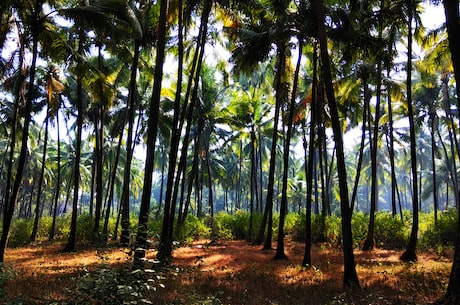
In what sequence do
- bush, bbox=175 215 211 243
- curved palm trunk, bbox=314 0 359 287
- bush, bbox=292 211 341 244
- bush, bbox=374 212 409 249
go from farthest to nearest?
bush, bbox=175 215 211 243 → bush, bbox=292 211 341 244 → bush, bbox=374 212 409 249 → curved palm trunk, bbox=314 0 359 287

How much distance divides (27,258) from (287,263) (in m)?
9.83

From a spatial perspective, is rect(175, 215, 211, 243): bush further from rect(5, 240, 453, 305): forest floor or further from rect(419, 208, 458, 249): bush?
rect(419, 208, 458, 249): bush

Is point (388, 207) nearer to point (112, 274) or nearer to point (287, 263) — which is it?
point (287, 263)

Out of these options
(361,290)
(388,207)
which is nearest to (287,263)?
(361,290)

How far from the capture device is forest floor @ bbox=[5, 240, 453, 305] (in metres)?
7.48

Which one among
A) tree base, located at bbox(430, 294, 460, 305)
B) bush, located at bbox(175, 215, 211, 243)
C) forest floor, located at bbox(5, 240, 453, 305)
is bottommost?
forest floor, located at bbox(5, 240, 453, 305)

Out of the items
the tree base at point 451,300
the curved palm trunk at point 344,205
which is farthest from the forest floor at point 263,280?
the tree base at point 451,300

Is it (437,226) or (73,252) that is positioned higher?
(437,226)

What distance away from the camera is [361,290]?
328 inches

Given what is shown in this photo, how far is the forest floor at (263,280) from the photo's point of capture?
24.5 ft

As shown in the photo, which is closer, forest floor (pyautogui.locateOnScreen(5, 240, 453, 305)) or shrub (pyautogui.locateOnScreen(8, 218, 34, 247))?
forest floor (pyautogui.locateOnScreen(5, 240, 453, 305))

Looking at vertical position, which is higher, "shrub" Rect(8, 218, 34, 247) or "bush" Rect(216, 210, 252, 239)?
"bush" Rect(216, 210, 252, 239)

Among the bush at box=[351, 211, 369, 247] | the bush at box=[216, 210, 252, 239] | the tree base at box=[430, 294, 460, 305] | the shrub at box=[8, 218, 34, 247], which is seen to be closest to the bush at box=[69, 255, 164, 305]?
the tree base at box=[430, 294, 460, 305]

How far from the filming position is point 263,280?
→ 388 inches
